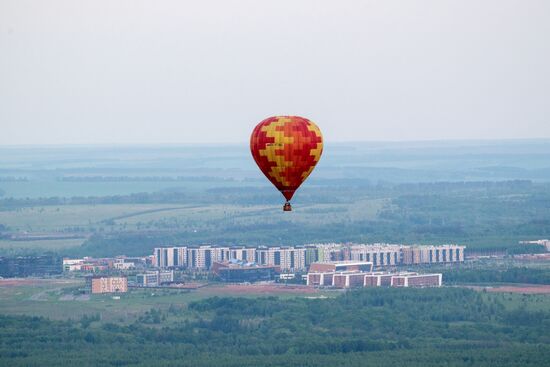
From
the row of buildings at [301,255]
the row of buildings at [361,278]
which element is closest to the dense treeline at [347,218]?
the row of buildings at [301,255]

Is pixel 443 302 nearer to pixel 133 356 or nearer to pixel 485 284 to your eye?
pixel 485 284

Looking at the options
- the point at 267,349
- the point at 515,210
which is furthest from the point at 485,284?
the point at 515,210

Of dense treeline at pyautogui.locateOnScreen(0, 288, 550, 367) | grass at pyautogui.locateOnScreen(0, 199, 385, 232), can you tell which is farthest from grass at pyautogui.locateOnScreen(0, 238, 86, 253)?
dense treeline at pyautogui.locateOnScreen(0, 288, 550, 367)

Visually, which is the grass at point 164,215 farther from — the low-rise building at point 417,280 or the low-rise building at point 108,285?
the low-rise building at point 417,280

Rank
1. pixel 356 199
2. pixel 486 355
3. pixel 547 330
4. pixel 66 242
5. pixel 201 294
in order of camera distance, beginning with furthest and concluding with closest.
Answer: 1. pixel 356 199
2. pixel 66 242
3. pixel 201 294
4. pixel 547 330
5. pixel 486 355

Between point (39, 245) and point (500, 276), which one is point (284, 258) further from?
point (39, 245)

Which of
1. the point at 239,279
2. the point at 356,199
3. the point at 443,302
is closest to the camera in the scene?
the point at 443,302

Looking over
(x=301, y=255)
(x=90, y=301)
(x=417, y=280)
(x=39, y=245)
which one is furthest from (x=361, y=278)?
(x=39, y=245)
